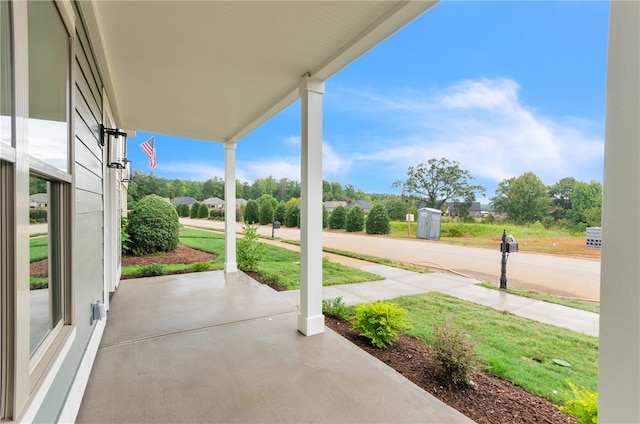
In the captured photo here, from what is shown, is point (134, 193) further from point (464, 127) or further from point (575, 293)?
point (464, 127)

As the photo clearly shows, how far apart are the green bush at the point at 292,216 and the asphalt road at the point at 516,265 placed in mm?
6051

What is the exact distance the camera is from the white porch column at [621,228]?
2.61 ft

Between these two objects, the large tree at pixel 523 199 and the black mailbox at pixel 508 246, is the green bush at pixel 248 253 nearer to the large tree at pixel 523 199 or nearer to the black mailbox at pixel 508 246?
the black mailbox at pixel 508 246

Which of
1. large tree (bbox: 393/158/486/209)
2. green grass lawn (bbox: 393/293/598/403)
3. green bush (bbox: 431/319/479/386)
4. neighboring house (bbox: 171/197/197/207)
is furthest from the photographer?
large tree (bbox: 393/158/486/209)

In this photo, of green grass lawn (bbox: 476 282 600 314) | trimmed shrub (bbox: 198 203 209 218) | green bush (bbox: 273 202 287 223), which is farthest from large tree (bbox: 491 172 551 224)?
trimmed shrub (bbox: 198 203 209 218)

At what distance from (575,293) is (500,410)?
15.1 ft

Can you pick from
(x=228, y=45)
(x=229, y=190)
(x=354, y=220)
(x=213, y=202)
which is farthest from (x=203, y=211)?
(x=228, y=45)

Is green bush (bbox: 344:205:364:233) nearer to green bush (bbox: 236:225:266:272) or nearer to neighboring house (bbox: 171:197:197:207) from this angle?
neighboring house (bbox: 171:197:197:207)

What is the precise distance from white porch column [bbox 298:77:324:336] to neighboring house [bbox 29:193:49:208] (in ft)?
6.73

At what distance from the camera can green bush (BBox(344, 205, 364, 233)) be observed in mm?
15701

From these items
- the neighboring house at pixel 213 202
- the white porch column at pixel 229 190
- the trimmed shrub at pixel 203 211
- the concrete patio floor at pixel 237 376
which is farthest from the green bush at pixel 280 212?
the concrete patio floor at pixel 237 376

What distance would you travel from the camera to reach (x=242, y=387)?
2180mm

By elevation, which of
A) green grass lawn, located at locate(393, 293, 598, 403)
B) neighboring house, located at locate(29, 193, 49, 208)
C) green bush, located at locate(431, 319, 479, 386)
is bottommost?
green grass lawn, located at locate(393, 293, 598, 403)

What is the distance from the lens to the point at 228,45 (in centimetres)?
244
